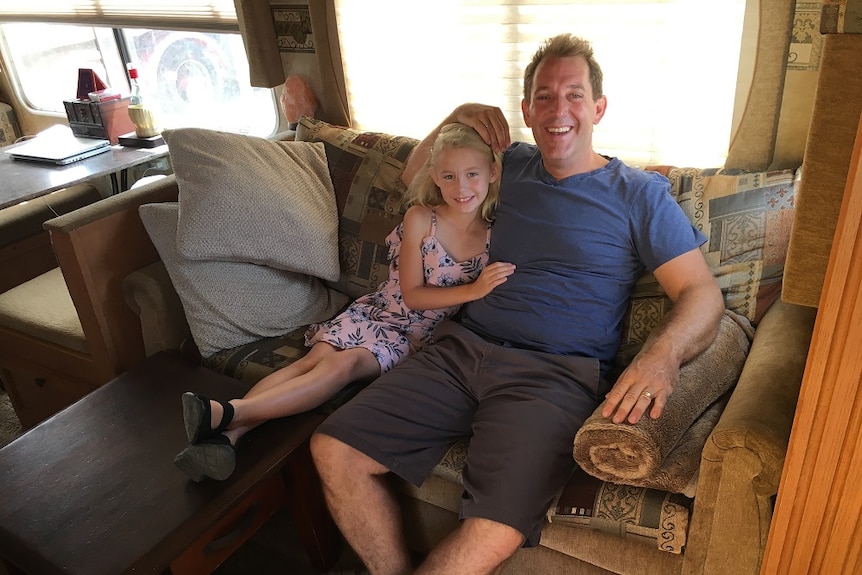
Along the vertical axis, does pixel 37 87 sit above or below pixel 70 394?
above

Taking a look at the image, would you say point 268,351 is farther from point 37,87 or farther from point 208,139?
point 37,87

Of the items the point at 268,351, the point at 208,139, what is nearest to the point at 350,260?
the point at 268,351

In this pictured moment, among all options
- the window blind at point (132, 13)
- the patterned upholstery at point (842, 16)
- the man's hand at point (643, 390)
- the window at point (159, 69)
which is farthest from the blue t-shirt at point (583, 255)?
the window blind at point (132, 13)

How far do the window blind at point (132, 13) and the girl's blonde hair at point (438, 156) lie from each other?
1557 millimetres

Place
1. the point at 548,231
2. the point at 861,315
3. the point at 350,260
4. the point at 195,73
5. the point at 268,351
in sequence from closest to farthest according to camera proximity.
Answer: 1. the point at 861,315
2. the point at 548,231
3. the point at 268,351
4. the point at 350,260
5. the point at 195,73

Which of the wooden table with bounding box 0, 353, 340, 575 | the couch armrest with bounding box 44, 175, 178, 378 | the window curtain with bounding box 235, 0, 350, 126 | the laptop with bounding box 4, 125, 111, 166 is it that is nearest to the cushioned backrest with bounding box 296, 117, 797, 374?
the wooden table with bounding box 0, 353, 340, 575

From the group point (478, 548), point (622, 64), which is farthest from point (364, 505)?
point (622, 64)

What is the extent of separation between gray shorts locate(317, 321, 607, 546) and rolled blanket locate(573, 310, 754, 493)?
0.11 metres

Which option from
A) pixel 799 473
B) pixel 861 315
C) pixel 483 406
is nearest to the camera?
pixel 861 315

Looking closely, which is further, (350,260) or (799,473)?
(350,260)

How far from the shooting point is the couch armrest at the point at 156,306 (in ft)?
6.84

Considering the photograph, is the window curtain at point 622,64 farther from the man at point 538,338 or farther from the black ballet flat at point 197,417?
the black ballet flat at point 197,417

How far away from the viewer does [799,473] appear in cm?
104

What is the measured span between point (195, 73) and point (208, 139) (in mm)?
1627
